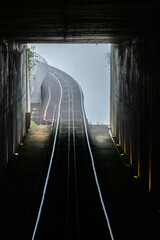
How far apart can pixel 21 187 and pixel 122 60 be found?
881cm

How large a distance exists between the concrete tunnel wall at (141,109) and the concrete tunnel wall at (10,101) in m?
5.18

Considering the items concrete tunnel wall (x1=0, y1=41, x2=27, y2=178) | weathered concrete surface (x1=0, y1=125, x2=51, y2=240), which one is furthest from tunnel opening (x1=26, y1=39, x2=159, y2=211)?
concrete tunnel wall (x1=0, y1=41, x2=27, y2=178)

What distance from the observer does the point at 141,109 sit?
12.9m

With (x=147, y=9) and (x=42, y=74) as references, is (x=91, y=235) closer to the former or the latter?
(x=147, y=9)

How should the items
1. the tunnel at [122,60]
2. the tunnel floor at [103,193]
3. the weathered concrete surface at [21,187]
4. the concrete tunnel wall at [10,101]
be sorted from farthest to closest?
the concrete tunnel wall at [10,101]
the weathered concrete surface at [21,187]
the tunnel floor at [103,193]
the tunnel at [122,60]

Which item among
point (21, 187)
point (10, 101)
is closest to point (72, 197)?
point (21, 187)

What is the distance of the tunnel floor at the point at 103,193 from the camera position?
980 centimetres

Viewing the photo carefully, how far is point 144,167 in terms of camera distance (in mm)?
12547

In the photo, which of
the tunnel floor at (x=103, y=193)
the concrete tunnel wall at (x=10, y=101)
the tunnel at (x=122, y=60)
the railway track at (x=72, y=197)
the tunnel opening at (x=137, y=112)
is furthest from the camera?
the concrete tunnel wall at (x=10, y=101)

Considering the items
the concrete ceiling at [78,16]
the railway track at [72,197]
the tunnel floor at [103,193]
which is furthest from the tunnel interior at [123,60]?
the railway track at [72,197]

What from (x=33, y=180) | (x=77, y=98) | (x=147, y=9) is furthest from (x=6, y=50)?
(x=77, y=98)

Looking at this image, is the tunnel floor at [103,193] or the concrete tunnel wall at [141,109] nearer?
the tunnel floor at [103,193]

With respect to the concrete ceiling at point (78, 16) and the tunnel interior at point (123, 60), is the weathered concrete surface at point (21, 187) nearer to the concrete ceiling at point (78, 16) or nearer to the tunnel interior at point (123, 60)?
the tunnel interior at point (123, 60)

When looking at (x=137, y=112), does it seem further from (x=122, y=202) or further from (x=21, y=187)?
(x=21, y=187)
